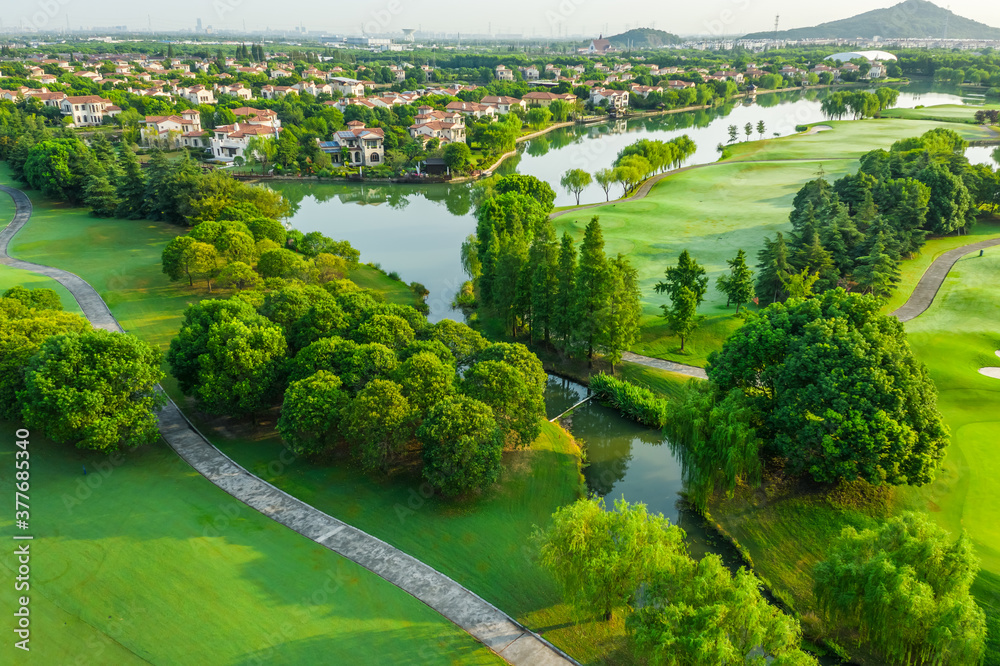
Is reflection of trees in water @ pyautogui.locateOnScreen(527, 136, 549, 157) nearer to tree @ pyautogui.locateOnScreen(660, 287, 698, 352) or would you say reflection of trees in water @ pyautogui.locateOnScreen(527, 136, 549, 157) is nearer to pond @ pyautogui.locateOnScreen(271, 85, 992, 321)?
pond @ pyautogui.locateOnScreen(271, 85, 992, 321)

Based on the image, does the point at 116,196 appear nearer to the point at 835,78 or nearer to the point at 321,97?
the point at 321,97

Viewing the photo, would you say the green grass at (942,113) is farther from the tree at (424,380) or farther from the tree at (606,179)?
the tree at (424,380)

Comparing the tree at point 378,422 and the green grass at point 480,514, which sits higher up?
the tree at point 378,422

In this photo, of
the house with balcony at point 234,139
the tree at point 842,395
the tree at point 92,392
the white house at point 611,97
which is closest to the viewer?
the tree at point 842,395

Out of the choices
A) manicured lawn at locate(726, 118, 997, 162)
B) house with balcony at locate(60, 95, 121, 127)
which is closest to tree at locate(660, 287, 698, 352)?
manicured lawn at locate(726, 118, 997, 162)

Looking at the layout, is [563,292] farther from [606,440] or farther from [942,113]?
[942,113]

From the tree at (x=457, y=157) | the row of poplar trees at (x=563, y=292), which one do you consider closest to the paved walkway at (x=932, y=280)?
the row of poplar trees at (x=563, y=292)
